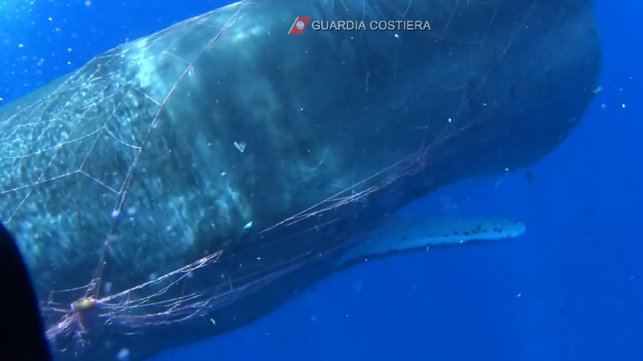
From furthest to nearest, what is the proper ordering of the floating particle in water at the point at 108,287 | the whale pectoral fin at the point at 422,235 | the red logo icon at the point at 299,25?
1. the whale pectoral fin at the point at 422,235
2. the red logo icon at the point at 299,25
3. the floating particle in water at the point at 108,287

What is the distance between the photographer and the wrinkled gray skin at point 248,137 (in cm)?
379

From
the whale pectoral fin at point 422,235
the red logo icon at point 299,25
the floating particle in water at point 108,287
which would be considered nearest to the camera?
the floating particle in water at point 108,287

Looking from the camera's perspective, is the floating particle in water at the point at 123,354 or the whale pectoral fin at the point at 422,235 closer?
the floating particle in water at the point at 123,354

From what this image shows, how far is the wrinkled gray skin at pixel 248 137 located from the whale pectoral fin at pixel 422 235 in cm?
25

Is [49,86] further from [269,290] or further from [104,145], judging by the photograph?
[269,290]

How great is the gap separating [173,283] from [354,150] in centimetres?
179

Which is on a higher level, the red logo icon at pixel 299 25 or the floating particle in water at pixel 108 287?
the red logo icon at pixel 299 25

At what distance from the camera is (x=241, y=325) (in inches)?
203

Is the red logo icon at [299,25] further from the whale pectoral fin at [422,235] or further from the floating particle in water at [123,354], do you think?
the floating particle in water at [123,354]

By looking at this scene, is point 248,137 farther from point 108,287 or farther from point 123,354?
point 123,354

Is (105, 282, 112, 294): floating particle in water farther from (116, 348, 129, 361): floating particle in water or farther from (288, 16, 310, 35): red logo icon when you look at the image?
(288, 16, 310, 35): red logo icon

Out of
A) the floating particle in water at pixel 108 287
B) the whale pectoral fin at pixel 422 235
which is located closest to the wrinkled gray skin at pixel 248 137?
the floating particle in water at pixel 108 287

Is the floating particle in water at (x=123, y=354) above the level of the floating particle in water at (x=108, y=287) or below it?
below

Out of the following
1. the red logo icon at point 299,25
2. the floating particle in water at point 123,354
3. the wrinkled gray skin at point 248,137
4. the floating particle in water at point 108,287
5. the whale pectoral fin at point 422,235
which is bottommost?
the floating particle in water at point 123,354
